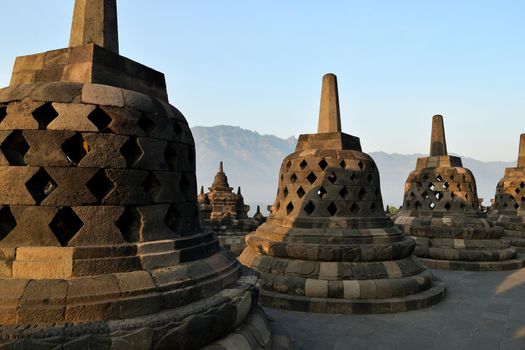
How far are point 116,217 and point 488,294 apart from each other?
743 cm

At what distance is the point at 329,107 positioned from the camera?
8500 mm

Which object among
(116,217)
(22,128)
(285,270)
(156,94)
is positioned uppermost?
(156,94)

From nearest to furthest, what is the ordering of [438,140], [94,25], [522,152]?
1. [94,25]
2. [438,140]
3. [522,152]

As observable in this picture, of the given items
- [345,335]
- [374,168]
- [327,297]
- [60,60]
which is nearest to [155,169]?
[60,60]

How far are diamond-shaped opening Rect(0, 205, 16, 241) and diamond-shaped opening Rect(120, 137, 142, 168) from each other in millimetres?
953

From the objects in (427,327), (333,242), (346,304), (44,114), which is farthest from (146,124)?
(427,327)

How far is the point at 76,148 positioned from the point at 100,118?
0.31 meters

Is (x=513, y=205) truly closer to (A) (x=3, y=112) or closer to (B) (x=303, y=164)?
(B) (x=303, y=164)

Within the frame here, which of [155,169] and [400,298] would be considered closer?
[155,169]

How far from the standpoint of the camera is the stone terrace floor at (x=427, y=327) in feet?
16.3

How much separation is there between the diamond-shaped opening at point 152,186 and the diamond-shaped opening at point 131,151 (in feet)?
0.64

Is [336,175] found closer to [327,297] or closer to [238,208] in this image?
[327,297]

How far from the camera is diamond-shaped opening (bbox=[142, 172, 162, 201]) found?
3.42 metres

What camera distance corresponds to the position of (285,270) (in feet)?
23.1
